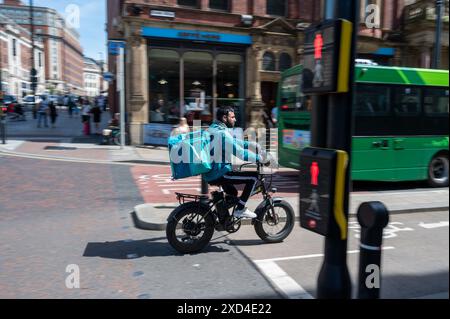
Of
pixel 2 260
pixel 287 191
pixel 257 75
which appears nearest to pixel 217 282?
pixel 2 260

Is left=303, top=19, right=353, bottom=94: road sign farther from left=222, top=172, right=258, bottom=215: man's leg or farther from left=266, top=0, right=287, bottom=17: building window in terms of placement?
left=266, top=0, right=287, bottom=17: building window

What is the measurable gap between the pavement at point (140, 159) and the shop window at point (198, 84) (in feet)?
9.61

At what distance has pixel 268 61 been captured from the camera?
20.3 meters

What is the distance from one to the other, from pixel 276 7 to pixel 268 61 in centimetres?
274

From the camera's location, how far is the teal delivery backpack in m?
4.88

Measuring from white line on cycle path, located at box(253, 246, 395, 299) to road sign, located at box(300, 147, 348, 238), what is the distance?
1.04 metres

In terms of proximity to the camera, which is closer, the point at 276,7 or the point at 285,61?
the point at 276,7

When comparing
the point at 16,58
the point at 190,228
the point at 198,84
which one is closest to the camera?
the point at 190,228

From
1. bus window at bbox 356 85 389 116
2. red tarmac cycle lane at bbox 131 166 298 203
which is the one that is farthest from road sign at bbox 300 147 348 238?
bus window at bbox 356 85 389 116

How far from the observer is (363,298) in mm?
3258

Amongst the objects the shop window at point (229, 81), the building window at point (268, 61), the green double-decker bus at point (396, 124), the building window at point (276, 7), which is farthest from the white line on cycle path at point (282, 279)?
the building window at point (276, 7)

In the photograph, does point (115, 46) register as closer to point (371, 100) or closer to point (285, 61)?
point (285, 61)

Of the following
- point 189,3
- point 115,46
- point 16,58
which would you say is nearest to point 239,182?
point 115,46
